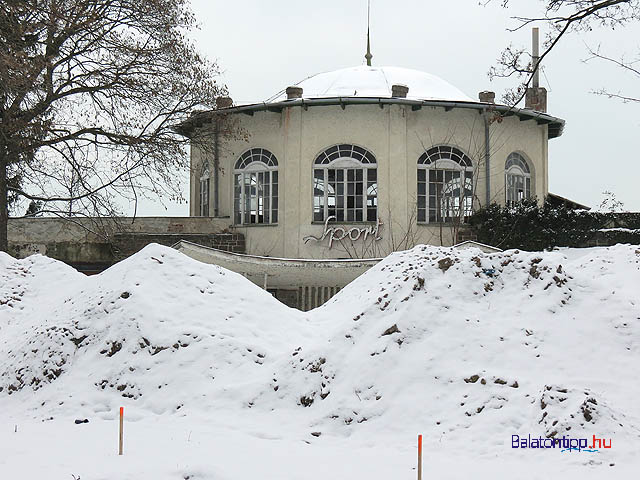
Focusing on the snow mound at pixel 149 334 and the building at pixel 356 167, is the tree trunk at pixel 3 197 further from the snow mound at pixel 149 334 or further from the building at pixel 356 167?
the snow mound at pixel 149 334

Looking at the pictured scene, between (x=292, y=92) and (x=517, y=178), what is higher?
(x=292, y=92)

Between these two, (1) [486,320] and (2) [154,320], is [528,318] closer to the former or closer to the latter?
(1) [486,320]

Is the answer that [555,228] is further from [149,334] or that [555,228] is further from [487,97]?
[149,334]

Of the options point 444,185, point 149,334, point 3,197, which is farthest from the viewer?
point 444,185

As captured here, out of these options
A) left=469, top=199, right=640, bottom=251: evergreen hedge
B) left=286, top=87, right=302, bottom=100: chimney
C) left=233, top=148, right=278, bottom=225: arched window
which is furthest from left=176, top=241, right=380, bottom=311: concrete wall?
left=286, top=87, right=302, bottom=100: chimney

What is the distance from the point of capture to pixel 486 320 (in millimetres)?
8945

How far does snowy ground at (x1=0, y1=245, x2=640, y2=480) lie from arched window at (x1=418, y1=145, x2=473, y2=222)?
1054 cm

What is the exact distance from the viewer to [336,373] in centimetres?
859

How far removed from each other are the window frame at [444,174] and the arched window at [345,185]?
125 cm

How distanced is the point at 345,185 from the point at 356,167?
557 mm

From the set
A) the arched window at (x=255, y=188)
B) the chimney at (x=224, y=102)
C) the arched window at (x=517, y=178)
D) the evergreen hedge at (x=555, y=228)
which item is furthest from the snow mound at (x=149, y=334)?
the arched window at (x=517, y=178)

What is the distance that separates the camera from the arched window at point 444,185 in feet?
71.6

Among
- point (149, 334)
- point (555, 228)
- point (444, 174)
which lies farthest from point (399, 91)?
point (149, 334)

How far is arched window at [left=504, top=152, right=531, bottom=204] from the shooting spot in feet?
75.1
